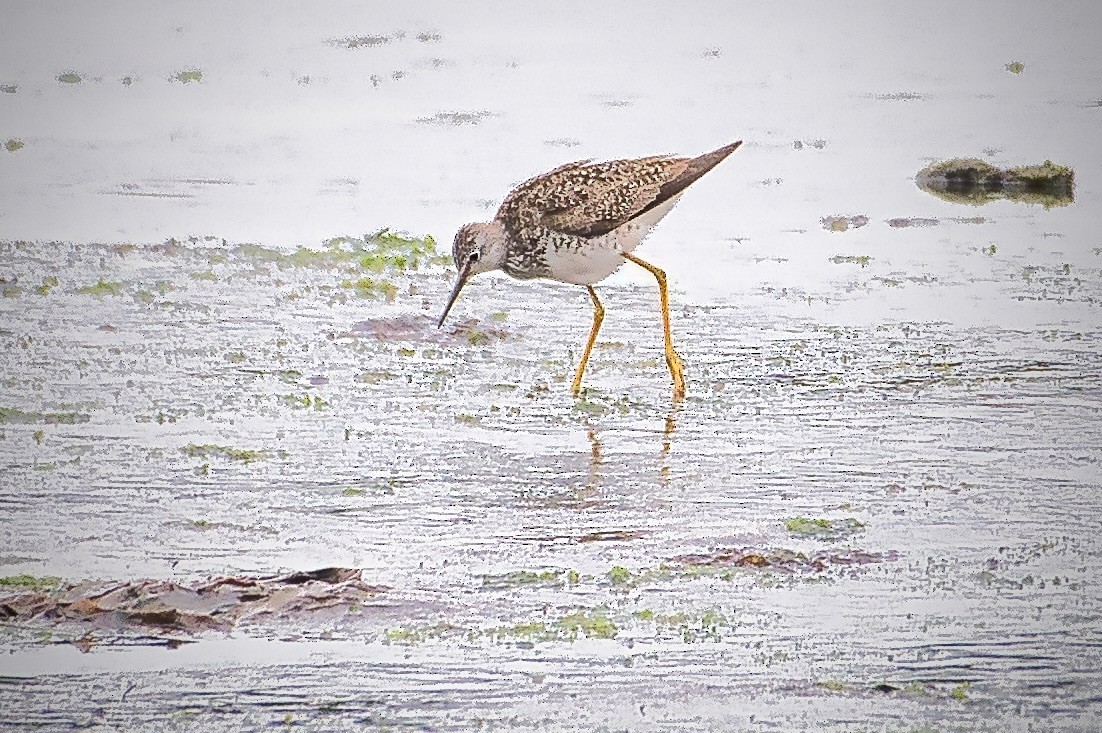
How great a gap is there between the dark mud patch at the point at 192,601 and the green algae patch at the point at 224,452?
4.95 ft

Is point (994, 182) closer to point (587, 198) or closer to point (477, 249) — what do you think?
point (587, 198)

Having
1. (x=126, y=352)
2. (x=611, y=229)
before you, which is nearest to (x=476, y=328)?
(x=611, y=229)

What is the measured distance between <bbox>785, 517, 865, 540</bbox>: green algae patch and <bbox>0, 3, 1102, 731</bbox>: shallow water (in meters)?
0.03

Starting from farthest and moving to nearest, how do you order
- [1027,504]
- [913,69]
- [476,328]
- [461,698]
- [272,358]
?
1. [913,69]
2. [476,328]
3. [272,358]
4. [1027,504]
5. [461,698]

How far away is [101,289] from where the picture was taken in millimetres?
10297

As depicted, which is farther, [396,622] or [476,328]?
[476,328]

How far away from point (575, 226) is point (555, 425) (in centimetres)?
168

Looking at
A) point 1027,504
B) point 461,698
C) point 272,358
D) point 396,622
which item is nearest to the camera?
point 461,698

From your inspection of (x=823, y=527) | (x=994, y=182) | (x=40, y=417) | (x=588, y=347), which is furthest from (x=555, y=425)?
(x=994, y=182)

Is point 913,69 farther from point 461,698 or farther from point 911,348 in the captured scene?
point 461,698

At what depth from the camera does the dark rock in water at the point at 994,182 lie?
44.1 ft

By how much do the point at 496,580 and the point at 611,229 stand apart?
3787mm

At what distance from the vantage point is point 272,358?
8.98 metres

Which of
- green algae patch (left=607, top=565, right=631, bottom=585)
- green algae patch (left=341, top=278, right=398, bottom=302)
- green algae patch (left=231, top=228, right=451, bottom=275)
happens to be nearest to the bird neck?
green algae patch (left=341, top=278, right=398, bottom=302)
